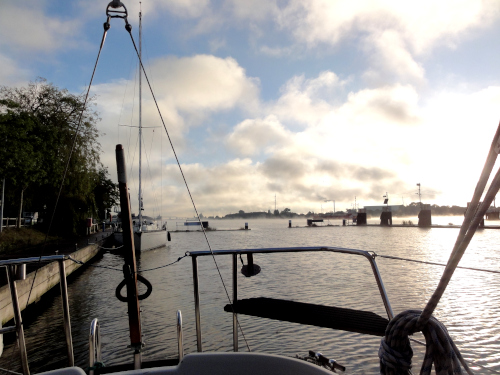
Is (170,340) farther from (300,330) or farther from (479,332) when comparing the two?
(479,332)

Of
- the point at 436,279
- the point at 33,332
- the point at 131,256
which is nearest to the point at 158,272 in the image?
the point at 33,332

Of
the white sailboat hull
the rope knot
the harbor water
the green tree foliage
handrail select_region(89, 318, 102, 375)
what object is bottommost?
the harbor water

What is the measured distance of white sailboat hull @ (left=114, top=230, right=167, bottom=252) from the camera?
25653mm

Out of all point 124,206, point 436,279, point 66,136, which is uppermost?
point 66,136

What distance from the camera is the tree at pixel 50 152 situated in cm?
1945

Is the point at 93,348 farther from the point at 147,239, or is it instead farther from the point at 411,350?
the point at 147,239

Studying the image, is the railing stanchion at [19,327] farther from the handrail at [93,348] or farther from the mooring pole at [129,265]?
the mooring pole at [129,265]

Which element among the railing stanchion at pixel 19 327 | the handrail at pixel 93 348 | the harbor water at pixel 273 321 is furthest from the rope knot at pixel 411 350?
the railing stanchion at pixel 19 327

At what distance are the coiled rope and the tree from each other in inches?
785

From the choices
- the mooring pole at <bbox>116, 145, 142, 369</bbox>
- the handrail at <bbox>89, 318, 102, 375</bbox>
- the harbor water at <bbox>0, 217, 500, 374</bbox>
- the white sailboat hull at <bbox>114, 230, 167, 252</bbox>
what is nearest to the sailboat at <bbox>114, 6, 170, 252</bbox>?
the white sailboat hull at <bbox>114, 230, 167, 252</bbox>

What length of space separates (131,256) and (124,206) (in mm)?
380

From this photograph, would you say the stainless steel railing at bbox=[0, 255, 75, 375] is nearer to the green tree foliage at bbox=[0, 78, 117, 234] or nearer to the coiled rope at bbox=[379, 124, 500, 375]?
the coiled rope at bbox=[379, 124, 500, 375]

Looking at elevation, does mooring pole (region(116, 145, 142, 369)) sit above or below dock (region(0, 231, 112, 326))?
above

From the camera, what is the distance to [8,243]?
18.5m
